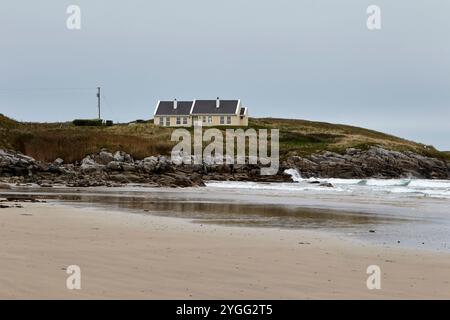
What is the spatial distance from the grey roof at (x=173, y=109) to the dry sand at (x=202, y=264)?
74.4 meters

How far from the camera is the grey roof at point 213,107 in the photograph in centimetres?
8625

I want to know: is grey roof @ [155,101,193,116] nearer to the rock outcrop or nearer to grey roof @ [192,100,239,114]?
grey roof @ [192,100,239,114]

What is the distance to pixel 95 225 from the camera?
46.2 feet

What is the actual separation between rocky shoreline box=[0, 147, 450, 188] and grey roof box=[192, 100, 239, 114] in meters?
22.4

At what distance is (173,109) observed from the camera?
290ft

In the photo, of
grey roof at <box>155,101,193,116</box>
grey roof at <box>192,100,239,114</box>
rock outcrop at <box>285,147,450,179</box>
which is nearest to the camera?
rock outcrop at <box>285,147,450,179</box>

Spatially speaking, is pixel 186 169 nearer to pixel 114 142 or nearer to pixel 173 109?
pixel 114 142

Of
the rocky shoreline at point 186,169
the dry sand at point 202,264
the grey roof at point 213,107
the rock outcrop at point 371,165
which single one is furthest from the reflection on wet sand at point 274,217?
the grey roof at point 213,107

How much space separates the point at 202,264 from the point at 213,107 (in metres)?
79.1

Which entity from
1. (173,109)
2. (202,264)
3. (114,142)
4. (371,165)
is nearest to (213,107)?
(173,109)

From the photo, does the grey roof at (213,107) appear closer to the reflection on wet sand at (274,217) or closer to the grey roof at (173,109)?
the grey roof at (173,109)

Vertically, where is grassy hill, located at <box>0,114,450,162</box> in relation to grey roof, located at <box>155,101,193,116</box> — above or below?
below

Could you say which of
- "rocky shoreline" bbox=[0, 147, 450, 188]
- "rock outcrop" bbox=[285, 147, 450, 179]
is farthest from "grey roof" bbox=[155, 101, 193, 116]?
"rocky shoreline" bbox=[0, 147, 450, 188]

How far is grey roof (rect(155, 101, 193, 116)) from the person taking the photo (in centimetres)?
8775
